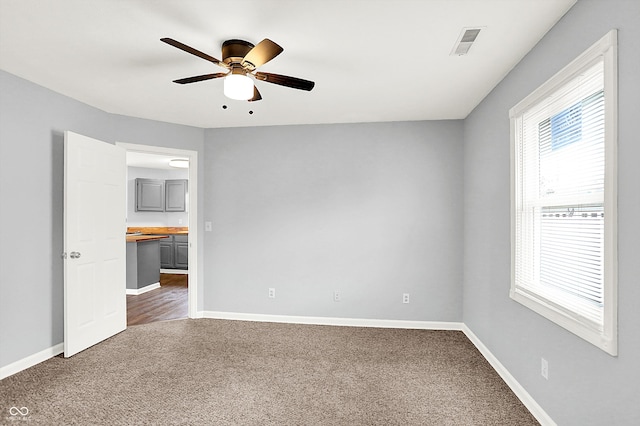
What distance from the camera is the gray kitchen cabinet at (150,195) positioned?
817 centimetres

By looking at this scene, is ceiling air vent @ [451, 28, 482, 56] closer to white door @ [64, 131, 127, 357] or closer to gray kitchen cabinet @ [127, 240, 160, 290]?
white door @ [64, 131, 127, 357]

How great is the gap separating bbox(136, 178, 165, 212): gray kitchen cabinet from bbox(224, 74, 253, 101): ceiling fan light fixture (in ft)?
21.4

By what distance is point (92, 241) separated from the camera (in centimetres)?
356

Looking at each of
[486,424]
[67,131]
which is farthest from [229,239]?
[486,424]

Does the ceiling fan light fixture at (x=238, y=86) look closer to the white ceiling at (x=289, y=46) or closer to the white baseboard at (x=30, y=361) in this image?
the white ceiling at (x=289, y=46)

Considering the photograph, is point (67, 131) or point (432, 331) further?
point (432, 331)

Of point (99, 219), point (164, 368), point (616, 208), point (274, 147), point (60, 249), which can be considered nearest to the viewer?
point (616, 208)

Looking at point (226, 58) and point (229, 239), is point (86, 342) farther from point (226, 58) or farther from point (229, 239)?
point (226, 58)

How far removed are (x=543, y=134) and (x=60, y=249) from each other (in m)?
4.10

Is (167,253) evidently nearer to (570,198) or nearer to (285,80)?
(285,80)

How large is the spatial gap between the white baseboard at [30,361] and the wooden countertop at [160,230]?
4440 millimetres

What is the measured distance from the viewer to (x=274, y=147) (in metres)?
4.53

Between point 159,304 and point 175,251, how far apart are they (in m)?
2.77

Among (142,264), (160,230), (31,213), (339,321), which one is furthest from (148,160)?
(339,321)
